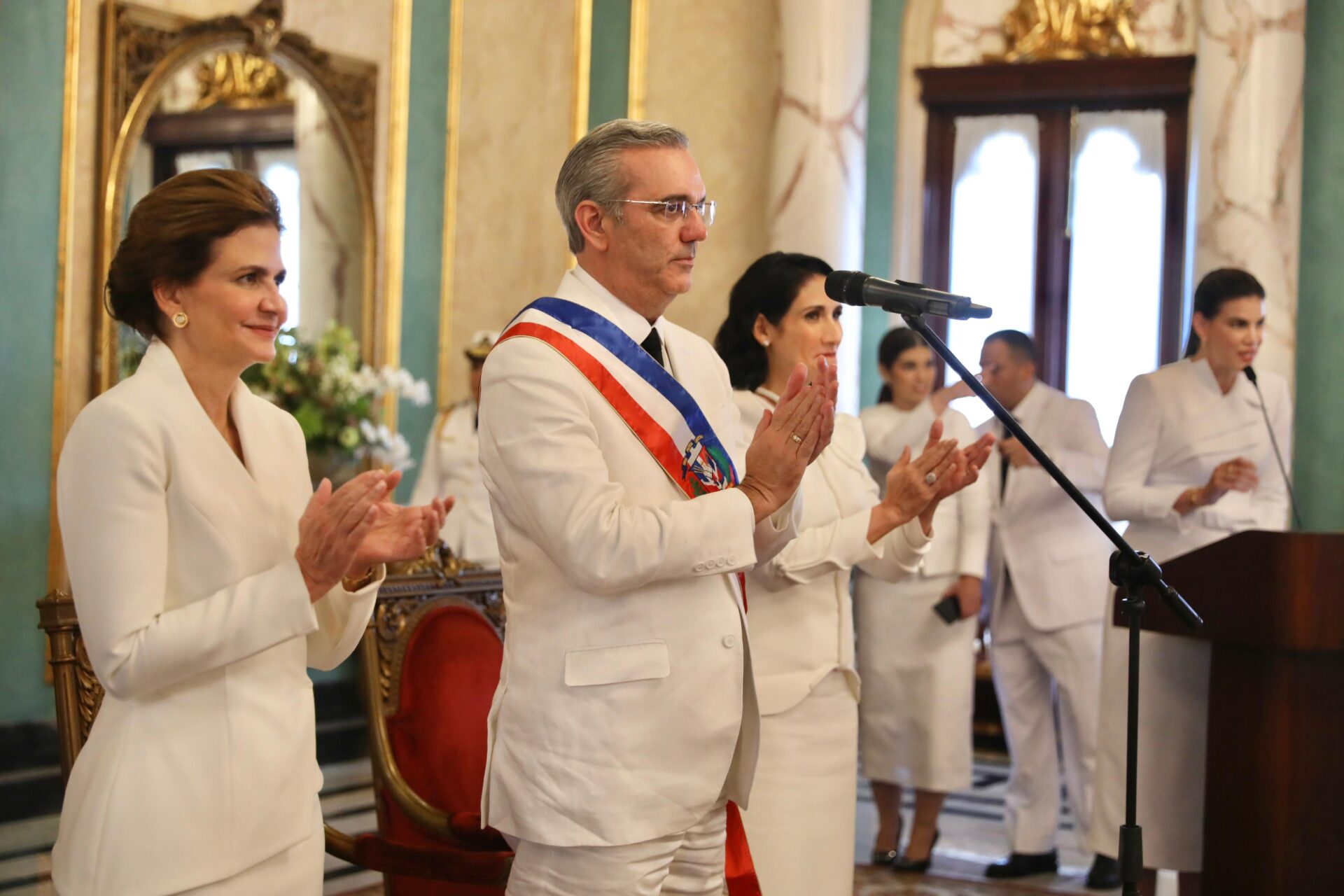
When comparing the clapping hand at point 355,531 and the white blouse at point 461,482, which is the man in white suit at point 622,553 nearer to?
the clapping hand at point 355,531

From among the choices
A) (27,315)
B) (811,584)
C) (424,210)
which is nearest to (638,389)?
(811,584)

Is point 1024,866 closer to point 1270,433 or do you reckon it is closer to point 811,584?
point 1270,433

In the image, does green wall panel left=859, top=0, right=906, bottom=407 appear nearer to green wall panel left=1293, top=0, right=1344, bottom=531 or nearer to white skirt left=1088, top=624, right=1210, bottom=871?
green wall panel left=1293, top=0, right=1344, bottom=531

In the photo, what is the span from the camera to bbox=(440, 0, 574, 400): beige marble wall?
7.41 m

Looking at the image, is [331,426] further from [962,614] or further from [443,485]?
[962,614]

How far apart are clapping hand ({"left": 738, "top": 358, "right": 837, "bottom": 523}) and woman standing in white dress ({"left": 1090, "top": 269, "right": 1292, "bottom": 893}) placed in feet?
7.35

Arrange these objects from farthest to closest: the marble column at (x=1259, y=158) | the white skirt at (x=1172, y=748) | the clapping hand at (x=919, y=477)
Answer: the marble column at (x=1259, y=158) < the white skirt at (x=1172, y=748) < the clapping hand at (x=919, y=477)

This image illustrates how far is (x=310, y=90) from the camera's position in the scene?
661 centimetres

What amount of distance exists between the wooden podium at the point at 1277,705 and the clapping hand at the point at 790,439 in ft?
5.63

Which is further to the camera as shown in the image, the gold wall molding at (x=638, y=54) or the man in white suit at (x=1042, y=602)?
the gold wall molding at (x=638, y=54)

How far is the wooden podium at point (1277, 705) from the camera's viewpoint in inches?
129

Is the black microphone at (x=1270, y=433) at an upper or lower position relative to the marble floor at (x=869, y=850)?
upper

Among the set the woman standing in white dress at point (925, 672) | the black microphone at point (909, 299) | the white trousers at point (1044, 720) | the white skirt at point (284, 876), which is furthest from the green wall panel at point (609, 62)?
the white skirt at point (284, 876)

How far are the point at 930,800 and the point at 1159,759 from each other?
1112 mm
